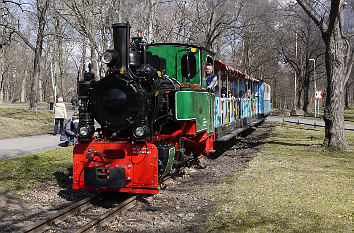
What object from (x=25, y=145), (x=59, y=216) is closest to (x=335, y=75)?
(x=59, y=216)

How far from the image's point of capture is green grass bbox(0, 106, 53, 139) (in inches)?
647

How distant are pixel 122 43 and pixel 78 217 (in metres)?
2.93

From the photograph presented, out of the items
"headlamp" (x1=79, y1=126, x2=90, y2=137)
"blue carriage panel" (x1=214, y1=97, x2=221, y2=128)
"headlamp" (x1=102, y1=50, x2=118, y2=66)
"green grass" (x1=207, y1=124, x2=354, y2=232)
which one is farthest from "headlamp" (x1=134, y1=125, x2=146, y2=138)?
"blue carriage panel" (x1=214, y1=97, x2=221, y2=128)

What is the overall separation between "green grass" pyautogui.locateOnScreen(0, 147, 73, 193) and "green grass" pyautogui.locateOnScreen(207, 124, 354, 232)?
3.85 metres

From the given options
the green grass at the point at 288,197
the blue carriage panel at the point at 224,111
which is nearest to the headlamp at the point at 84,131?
the green grass at the point at 288,197

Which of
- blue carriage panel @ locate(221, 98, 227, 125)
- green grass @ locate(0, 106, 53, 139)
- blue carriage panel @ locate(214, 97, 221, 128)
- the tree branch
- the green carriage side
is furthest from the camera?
green grass @ locate(0, 106, 53, 139)

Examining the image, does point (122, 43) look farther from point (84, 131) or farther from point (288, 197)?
point (288, 197)

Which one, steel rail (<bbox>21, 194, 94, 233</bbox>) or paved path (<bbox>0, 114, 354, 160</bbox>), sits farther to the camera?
paved path (<bbox>0, 114, 354, 160</bbox>)

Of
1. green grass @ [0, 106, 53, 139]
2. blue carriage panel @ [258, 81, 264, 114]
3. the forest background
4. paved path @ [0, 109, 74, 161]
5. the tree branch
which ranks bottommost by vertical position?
paved path @ [0, 109, 74, 161]

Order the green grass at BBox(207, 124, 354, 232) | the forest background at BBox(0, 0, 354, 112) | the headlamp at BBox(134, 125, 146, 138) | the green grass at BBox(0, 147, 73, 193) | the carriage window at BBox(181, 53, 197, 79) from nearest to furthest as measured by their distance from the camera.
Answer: the green grass at BBox(207, 124, 354, 232) → the headlamp at BBox(134, 125, 146, 138) → the green grass at BBox(0, 147, 73, 193) → the carriage window at BBox(181, 53, 197, 79) → the forest background at BBox(0, 0, 354, 112)

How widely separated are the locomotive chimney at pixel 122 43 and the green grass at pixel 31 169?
3.24 m

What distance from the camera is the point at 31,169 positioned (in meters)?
8.78

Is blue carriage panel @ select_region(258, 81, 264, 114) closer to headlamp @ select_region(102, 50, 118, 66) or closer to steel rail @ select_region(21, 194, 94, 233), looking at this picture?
headlamp @ select_region(102, 50, 118, 66)

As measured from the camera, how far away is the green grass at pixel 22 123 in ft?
53.9
